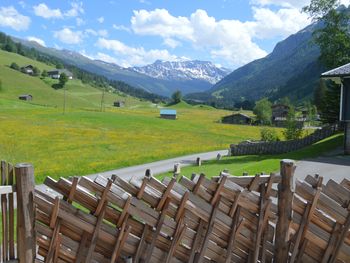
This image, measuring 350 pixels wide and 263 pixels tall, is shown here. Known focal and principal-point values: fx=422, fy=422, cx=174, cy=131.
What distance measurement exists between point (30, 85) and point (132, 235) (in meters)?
203

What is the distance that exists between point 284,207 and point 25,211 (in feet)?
13.4

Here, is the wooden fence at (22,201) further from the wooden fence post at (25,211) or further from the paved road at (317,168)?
the paved road at (317,168)

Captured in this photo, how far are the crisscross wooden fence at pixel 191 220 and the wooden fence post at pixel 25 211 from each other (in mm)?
18

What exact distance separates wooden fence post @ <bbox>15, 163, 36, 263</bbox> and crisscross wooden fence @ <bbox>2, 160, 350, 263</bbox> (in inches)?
0.7

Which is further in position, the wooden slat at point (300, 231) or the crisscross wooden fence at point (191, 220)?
the wooden slat at point (300, 231)

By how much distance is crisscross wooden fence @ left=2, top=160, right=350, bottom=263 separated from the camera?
20.3ft

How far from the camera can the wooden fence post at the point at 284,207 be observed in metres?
7.04

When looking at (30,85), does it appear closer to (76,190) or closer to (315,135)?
(315,135)

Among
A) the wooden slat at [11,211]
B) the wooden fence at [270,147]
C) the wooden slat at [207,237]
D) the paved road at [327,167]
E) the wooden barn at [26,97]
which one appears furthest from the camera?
the wooden barn at [26,97]

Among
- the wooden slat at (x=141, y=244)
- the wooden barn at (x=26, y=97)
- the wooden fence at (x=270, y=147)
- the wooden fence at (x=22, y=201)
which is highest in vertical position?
the wooden fence at (x=22, y=201)

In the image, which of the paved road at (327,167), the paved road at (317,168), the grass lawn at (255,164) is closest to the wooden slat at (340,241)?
the paved road at (317,168)

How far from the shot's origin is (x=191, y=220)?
22.1 feet

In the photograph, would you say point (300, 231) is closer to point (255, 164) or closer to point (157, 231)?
point (157, 231)

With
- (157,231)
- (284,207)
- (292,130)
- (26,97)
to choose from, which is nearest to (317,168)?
(284,207)
